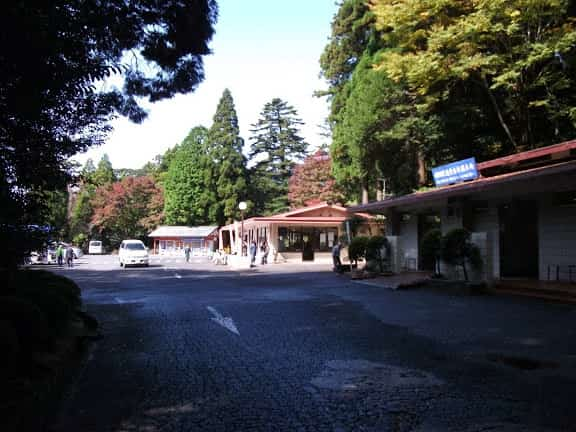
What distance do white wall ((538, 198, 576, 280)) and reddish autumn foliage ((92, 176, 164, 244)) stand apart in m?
58.0

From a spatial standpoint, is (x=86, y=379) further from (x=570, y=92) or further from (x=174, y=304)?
(x=570, y=92)

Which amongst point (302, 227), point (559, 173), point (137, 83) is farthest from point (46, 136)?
point (302, 227)

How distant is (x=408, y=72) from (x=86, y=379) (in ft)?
63.0

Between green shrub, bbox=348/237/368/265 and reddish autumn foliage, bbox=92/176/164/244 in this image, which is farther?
reddish autumn foliage, bbox=92/176/164/244

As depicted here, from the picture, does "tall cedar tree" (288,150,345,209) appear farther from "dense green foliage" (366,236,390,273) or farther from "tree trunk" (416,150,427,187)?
"dense green foliage" (366,236,390,273)

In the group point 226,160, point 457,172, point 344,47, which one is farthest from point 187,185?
point 457,172

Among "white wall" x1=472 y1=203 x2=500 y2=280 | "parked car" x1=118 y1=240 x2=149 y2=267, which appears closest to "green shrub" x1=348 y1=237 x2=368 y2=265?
"white wall" x1=472 y1=203 x2=500 y2=280

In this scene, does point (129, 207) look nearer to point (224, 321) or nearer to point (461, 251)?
point (461, 251)

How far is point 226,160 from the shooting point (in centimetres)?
5522

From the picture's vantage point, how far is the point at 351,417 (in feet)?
15.0

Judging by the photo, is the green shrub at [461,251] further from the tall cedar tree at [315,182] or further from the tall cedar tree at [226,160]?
the tall cedar tree at [226,160]

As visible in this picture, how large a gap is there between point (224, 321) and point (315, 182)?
41905mm

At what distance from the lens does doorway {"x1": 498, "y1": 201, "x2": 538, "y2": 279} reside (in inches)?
612

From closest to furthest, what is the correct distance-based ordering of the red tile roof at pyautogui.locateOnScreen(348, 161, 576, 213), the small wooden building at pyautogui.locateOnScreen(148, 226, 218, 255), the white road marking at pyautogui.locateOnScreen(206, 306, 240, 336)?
1. the white road marking at pyautogui.locateOnScreen(206, 306, 240, 336)
2. the red tile roof at pyautogui.locateOnScreen(348, 161, 576, 213)
3. the small wooden building at pyautogui.locateOnScreen(148, 226, 218, 255)
